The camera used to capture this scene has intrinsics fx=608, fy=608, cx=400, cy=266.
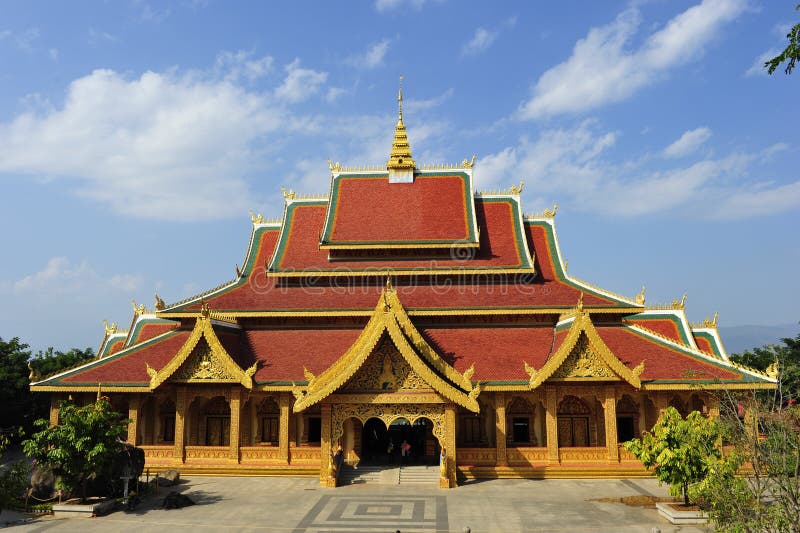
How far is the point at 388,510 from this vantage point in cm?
1748

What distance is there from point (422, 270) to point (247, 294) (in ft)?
26.1

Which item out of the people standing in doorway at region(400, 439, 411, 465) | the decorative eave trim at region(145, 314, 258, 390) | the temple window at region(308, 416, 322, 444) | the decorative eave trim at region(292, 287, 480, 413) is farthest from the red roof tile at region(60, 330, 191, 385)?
the people standing in doorway at region(400, 439, 411, 465)

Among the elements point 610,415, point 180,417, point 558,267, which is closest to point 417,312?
point 558,267

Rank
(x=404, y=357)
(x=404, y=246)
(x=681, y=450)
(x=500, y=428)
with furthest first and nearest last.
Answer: (x=404, y=246) → (x=500, y=428) → (x=404, y=357) → (x=681, y=450)

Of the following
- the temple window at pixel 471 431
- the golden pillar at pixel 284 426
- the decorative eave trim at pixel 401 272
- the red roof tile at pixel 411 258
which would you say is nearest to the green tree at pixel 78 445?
the golden pillar at pixel 284 426

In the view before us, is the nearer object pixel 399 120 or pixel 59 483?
pixel 59 483

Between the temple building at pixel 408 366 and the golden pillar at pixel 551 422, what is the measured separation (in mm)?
49

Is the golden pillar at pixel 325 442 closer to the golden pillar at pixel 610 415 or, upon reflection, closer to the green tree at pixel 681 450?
the green tree at pixel 681 450

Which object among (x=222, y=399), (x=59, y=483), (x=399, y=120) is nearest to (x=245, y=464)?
(x=222, y=399)

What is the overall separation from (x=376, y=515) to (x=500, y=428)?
692 cm

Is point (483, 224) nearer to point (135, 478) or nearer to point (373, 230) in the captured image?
point (373, 230)

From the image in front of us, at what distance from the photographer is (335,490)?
20062 millimetres

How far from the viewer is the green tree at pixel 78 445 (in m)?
17.2

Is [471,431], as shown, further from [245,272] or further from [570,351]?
[245,272]
